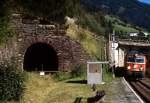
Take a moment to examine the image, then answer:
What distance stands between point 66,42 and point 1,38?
22.7m

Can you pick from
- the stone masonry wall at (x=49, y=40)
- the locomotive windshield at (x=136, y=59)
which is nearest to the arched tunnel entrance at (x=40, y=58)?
the stone masonry wall at (x=49, y=40)

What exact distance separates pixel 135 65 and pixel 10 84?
A: 104ft

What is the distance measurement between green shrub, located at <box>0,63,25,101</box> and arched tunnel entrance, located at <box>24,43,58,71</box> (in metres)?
21.7

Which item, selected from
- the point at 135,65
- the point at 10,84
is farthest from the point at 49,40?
the point at 10,84

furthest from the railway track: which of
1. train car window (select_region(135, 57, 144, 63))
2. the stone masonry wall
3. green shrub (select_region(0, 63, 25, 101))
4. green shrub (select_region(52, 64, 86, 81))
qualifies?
train car window (select_region(135, 57, 144, 63))

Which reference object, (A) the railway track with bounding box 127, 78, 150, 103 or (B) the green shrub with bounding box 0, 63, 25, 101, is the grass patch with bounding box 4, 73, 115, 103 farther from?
(A) the railway track with bounding box 127, 78, 150, 103

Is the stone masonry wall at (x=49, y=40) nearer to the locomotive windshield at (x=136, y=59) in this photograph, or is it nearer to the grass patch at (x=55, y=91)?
the grass patch at (x=55, y=91)

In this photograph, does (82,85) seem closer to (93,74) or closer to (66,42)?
(93,74)

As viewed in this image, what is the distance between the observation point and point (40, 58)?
5278 centimetres

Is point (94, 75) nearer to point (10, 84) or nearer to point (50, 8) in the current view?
point (10, 84)

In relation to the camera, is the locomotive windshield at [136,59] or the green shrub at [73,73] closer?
the green shrub at [73,73]

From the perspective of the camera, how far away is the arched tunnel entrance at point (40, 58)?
2015 inches

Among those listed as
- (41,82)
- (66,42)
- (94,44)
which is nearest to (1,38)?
(41,82)

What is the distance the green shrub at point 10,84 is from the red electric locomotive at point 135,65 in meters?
29.8
